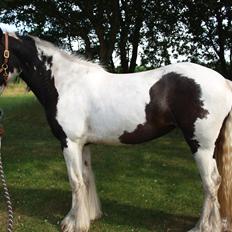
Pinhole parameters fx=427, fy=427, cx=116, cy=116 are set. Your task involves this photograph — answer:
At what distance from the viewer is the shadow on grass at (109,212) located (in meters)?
5.29

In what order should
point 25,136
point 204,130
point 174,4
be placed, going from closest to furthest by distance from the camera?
point 204,130 → point 25,136 → point 174,4

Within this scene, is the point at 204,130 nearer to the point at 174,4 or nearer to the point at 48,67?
the point at 48,67

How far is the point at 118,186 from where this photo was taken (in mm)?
7043

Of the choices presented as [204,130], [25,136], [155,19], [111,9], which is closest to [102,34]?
[111,9]

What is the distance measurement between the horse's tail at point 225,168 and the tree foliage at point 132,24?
11.3 m

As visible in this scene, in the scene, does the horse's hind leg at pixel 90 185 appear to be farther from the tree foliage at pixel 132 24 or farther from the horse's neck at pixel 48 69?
the tree foliage at pixel 132 24

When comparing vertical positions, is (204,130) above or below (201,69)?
below

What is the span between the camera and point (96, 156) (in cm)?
951

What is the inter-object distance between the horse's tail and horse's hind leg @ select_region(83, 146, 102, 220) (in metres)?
1.60

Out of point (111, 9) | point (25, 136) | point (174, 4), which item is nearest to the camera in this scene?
point (25, 136)

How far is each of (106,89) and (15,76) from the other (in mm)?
1148

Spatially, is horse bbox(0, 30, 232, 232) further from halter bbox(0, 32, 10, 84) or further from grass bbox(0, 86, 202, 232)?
grass bbox(0, 86, 202, 232)

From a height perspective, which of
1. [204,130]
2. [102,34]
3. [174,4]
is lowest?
[204,130]

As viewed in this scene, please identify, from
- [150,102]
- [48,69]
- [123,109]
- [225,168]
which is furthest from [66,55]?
[225,168]
